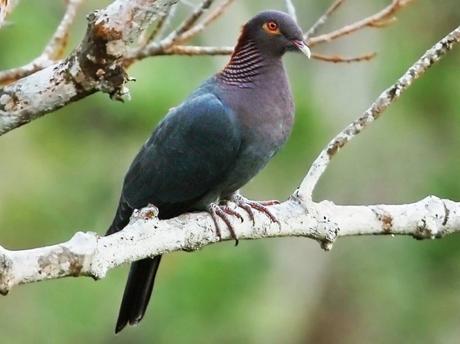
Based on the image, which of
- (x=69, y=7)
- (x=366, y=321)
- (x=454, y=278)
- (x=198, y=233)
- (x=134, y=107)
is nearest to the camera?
(x=198, y=233)

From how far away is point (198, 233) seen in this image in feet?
11.9

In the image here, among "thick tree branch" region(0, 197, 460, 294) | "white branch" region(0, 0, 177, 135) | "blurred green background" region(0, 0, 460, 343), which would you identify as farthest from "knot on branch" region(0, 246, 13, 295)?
"blurred green background" region(0, 0, 460, 343)

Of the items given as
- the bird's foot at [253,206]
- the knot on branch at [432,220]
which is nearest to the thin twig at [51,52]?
the bird's foot at [253,206]

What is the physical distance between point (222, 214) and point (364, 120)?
57 centimetres

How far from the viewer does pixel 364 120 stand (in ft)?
12.3

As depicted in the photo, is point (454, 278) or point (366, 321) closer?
point (454, 278)

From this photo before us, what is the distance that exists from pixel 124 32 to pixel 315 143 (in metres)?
6.52

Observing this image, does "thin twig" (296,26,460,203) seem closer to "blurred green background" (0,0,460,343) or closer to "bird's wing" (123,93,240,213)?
"bird's wing" (123,93,240,213)

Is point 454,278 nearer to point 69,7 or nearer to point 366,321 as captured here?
point 366,321

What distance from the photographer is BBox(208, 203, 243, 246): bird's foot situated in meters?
3.83

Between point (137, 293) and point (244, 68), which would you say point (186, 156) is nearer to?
point (244, 68)

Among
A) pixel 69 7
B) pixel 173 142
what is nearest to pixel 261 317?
pixel 173 142

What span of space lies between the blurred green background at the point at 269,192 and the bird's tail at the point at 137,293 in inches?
143

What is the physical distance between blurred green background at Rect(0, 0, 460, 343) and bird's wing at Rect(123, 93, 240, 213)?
3658 mm
